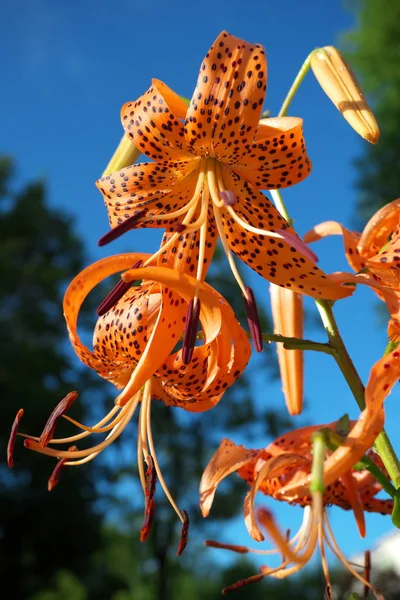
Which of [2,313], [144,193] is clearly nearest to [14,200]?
[2,313]

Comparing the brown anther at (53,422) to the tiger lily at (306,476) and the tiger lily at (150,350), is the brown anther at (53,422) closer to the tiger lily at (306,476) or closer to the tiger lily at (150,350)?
the tiger lily at (150,350)

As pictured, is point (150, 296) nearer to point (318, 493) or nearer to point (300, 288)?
point (300, 288)

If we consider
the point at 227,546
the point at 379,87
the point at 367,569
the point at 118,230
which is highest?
the point at 379,87

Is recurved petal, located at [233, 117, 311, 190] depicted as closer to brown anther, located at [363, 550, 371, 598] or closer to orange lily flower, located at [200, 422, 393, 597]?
orange lily flower, located at [200, 422, 393, 597]

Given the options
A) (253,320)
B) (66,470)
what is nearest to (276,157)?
(253,320)

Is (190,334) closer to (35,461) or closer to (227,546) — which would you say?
(227,546)

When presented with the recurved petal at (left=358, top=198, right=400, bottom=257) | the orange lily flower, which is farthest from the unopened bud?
the orange lily flower

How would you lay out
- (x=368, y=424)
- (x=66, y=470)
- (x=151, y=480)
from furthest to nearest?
1. (x=66, y=470)
2. (x=151, y=480)
3. (x=368, y=424)
